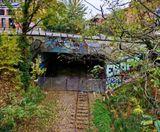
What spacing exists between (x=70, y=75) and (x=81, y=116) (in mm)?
12121

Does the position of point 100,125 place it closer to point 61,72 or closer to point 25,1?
point 25,1

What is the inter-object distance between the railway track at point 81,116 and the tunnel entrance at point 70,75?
171 cm

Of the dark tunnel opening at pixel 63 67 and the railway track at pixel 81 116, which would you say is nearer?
the railway track at pixel 81 116

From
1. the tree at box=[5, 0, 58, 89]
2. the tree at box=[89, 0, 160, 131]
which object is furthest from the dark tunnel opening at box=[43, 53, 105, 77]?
the tree at box=[89, 0, 160, 131]

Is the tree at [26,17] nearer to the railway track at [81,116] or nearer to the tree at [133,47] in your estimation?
the railway track at [81,116]

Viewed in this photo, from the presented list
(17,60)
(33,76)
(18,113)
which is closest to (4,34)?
(17,60)

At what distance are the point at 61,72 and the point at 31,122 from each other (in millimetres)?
15402

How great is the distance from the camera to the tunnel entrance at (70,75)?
2019 centimetres

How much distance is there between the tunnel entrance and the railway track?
1713 mm

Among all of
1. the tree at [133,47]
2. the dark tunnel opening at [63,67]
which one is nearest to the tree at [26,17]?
the tree at [133,47]

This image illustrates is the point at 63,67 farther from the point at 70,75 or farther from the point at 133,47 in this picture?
the point at 133,47

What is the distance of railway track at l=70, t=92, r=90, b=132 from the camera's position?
13.0 meters

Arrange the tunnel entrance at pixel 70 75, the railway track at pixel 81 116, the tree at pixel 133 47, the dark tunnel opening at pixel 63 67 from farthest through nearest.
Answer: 1. the dark tunnel opening at pixel 63 67
2. the tunnel entrance at pixel 70 75
3. the railway track at pixel 81 116
4. the tree at pixel 133 47

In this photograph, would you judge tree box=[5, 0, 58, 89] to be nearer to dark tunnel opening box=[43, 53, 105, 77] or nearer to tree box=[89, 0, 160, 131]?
tree box=[89, 0, 160, 131]
